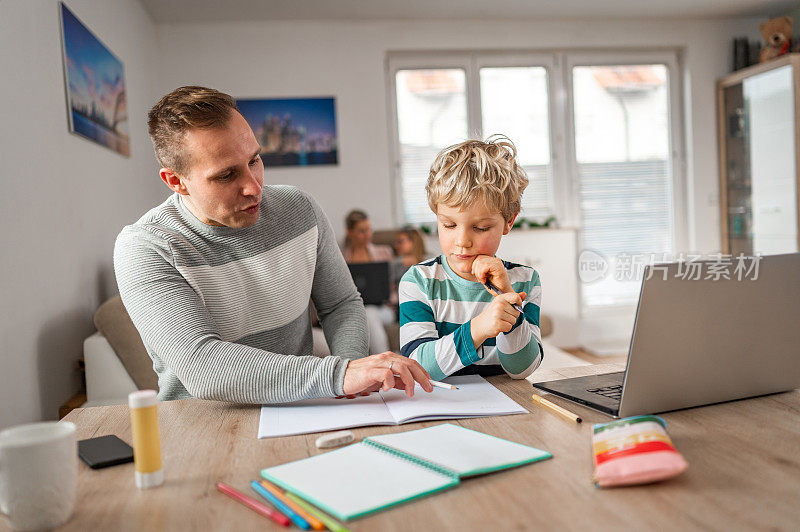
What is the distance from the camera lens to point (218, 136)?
1.30 m

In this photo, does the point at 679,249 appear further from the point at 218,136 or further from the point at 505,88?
the point at 218,136

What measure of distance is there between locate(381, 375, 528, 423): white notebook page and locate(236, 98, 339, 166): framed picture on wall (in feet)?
13.4

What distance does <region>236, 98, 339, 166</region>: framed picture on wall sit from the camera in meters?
4.99

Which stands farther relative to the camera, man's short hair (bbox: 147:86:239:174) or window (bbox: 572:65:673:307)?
window (bbox: 572:65:673:307)

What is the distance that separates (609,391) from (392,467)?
18.4 inches

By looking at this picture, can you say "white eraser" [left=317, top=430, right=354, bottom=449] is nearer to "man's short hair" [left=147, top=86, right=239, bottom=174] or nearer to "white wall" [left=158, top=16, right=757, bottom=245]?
"man's short hair" [left=147, top=86, right=239, bottom=174]

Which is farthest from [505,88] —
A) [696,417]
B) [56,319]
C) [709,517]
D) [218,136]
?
[709,517]

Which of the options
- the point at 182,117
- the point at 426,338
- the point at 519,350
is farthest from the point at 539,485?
the point at 182,117

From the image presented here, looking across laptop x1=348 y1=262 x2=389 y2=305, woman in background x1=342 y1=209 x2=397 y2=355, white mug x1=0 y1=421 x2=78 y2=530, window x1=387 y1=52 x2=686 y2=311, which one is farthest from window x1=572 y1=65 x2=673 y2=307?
white mug x1=0 y1=421 x2=78 y2=530

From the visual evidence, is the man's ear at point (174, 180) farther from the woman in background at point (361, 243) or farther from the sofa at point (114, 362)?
the woman in background at point (361, 243)

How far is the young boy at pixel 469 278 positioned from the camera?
1.21 meters

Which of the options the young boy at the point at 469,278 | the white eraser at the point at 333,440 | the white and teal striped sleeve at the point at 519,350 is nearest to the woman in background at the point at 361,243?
the young boy at the point at 469,278

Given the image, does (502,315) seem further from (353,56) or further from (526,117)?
(526,117)

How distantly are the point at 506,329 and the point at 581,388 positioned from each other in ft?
0.53
